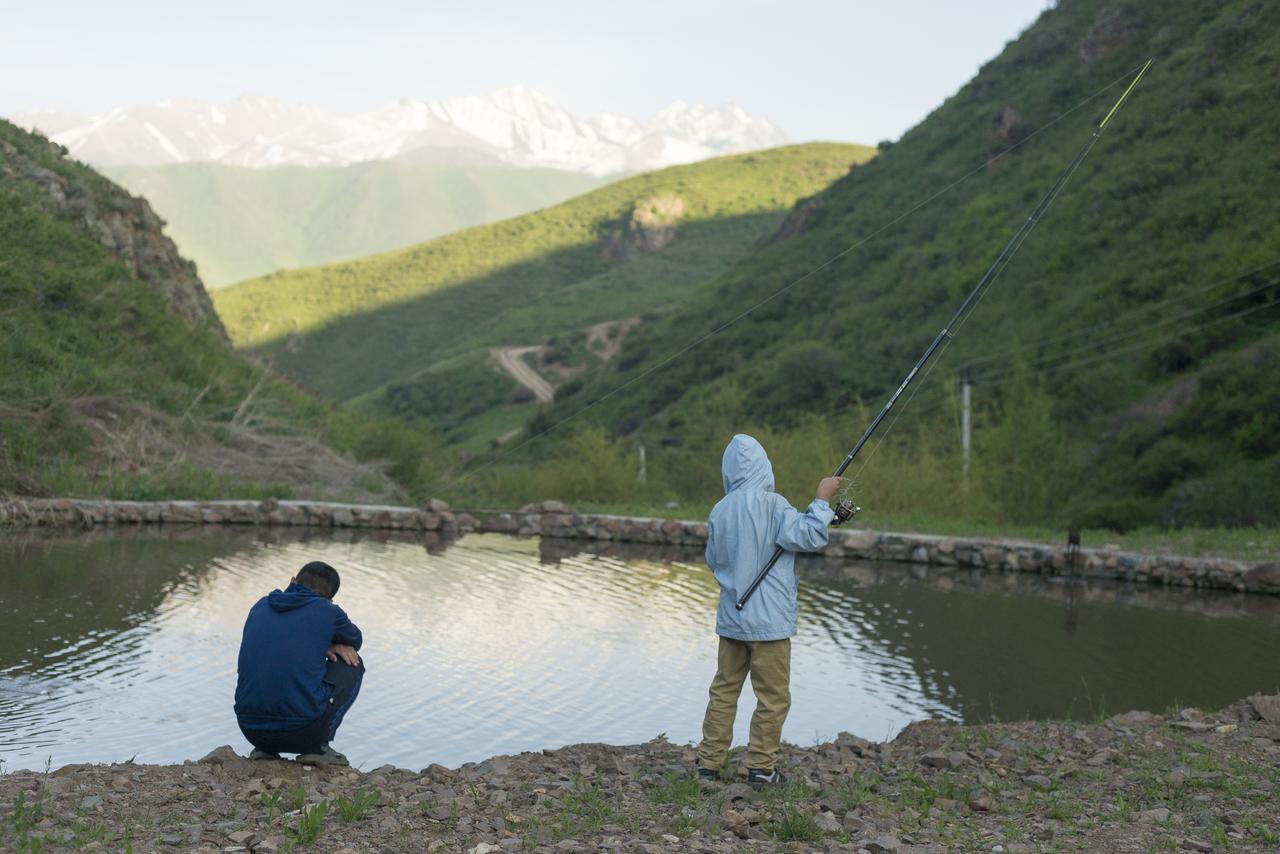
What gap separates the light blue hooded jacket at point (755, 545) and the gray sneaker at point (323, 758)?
2243 mm

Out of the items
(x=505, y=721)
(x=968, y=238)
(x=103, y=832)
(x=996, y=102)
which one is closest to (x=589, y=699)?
(x=505, y=721)

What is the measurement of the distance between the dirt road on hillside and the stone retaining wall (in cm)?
4974

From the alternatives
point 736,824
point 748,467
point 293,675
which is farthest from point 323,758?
point 748,467

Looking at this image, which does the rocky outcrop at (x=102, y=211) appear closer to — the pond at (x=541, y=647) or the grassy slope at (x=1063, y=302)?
the grassy slope at (x=1063, y=302)

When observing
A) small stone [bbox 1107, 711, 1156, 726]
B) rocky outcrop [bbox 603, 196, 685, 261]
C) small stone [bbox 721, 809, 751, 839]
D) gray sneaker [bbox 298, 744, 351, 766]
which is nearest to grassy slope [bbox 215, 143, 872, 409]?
rocky outcrop [bbox 603, 196, 685, 261]

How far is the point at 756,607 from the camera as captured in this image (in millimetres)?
7023

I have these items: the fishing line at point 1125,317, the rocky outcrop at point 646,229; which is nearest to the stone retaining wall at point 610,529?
the fishing line at point 1125,317

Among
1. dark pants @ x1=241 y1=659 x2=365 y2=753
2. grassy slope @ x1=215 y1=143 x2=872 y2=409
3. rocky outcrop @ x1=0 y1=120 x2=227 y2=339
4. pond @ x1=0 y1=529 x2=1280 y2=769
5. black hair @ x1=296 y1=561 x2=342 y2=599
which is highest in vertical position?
grassy slope @ x1=215 y1=143 x2=872 y2=409

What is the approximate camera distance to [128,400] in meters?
24.4

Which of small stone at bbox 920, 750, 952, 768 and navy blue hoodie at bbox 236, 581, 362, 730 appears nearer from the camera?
navy blue hoodie at bbox 236, 581, 362, 730

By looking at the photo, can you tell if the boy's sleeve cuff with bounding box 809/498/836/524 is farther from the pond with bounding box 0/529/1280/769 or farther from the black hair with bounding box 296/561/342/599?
the pond with bounding box 0/529/1280/769

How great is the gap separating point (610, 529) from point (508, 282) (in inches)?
3455

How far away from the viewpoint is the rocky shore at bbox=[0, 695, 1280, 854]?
5.79 m

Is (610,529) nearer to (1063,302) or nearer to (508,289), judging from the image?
(1063,302)
